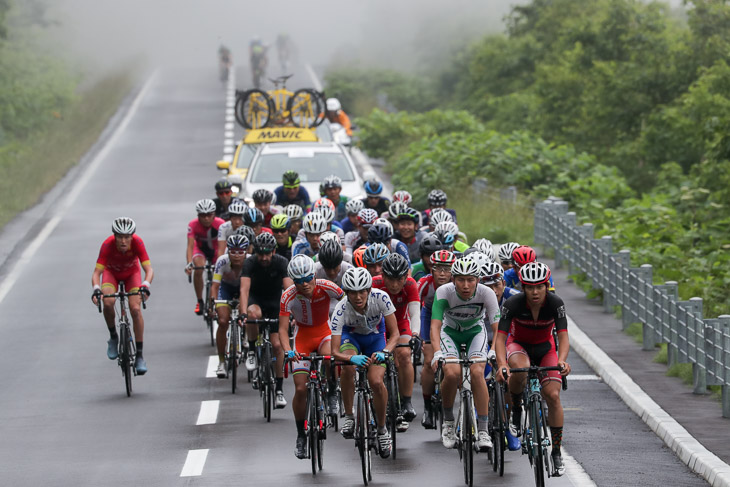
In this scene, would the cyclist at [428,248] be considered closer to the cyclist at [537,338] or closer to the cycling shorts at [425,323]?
the cycling shorts at [425,323]

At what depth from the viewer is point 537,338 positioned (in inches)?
423

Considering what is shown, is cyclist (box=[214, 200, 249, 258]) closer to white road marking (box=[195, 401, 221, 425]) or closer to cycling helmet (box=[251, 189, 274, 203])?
cycling helmet (box=[251, 189, 274, 203])

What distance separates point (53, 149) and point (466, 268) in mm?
33512

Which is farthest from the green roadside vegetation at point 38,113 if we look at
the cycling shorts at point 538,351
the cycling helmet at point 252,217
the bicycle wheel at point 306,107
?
the cycling shorts at point 538,351

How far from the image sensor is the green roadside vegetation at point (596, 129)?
25.6m

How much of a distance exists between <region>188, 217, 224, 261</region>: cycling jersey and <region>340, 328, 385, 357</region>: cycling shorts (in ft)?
20.1

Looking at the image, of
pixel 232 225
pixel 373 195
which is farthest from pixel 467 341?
pixel 373 195

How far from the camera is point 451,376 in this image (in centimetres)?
1106

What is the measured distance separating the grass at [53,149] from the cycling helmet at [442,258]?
17.9 metres

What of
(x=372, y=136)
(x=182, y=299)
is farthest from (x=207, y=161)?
(x=182, y=299)

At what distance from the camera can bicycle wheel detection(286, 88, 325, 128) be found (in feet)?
101

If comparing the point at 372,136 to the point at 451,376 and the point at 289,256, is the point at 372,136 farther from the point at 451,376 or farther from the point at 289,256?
the point at 451,376

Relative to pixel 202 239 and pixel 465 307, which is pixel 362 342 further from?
pixel 202 239

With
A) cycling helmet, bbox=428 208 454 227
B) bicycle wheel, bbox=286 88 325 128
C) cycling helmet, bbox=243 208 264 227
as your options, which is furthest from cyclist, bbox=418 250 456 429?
bicycle wheel, bbox=286 88 325 128
